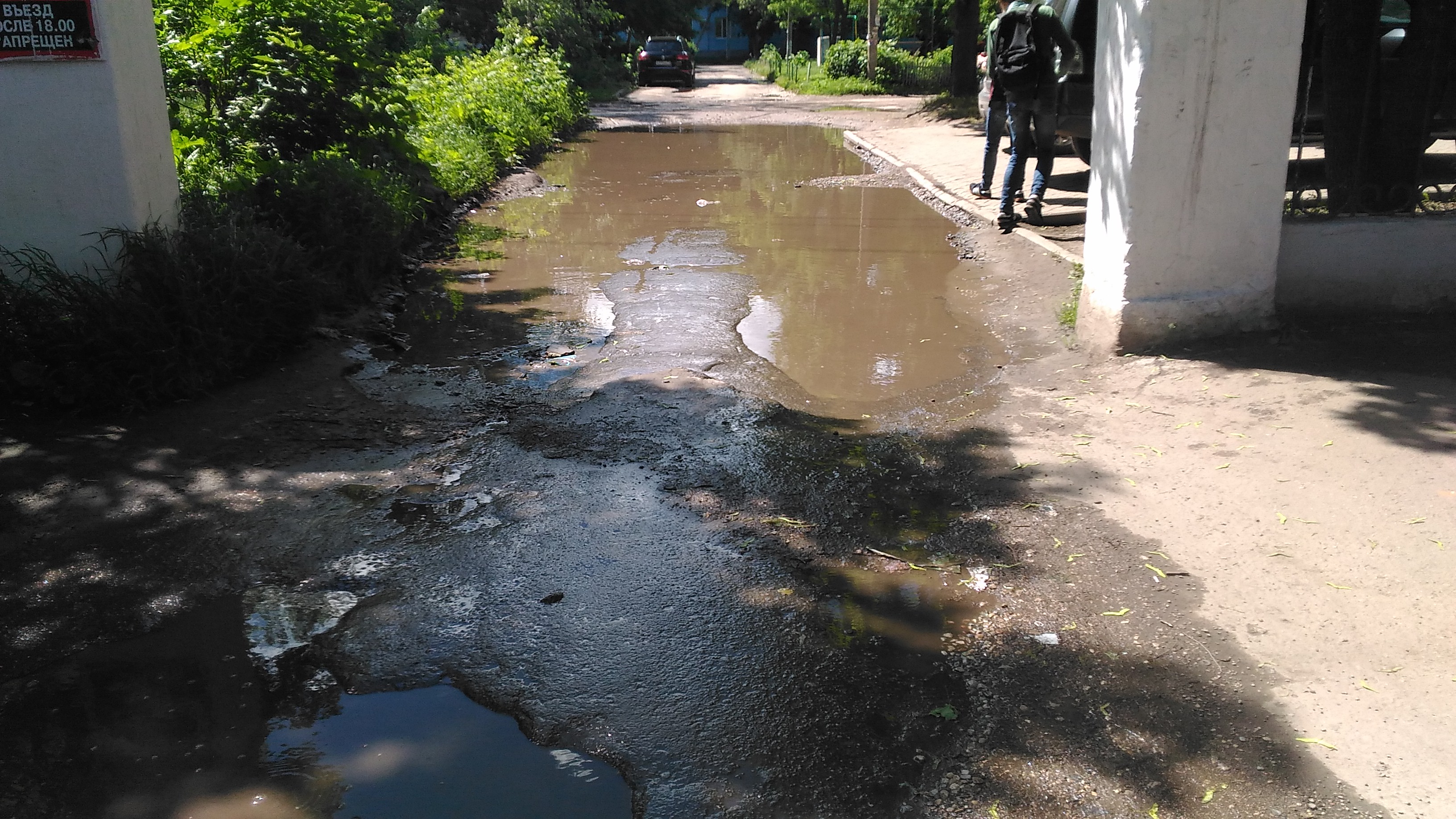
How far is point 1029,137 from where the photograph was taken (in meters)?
8.88

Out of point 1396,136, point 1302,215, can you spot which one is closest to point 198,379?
point 1302,215

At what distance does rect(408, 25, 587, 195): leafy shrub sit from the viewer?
39.3 ft

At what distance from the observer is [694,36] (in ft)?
171

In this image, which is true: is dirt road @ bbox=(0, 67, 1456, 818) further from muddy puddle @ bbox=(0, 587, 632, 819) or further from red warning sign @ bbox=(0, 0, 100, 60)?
red warning sign @ bbox=(0, 0, 100, 60)

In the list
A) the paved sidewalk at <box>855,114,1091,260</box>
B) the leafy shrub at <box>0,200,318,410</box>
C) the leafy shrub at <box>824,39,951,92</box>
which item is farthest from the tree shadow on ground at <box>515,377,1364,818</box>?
the leafy shrub at <box>824,39,951,92</box>

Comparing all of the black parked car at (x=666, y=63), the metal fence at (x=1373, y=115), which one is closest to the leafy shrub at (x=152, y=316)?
the metal fence at (x=1373, y=115)

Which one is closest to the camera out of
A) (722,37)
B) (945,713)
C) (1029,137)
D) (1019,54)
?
(945,713)

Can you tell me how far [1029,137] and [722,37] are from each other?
65.9 metres

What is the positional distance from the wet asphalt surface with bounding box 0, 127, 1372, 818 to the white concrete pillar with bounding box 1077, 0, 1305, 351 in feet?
3.25

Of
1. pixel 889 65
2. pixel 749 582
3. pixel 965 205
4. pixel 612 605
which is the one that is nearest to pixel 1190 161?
pixel 749 582

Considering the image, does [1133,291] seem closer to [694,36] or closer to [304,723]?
[304,723]

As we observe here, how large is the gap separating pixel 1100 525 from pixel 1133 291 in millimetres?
1969

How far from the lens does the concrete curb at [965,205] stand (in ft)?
26.8

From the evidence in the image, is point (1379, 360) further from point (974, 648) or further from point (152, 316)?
point (152, 316)
